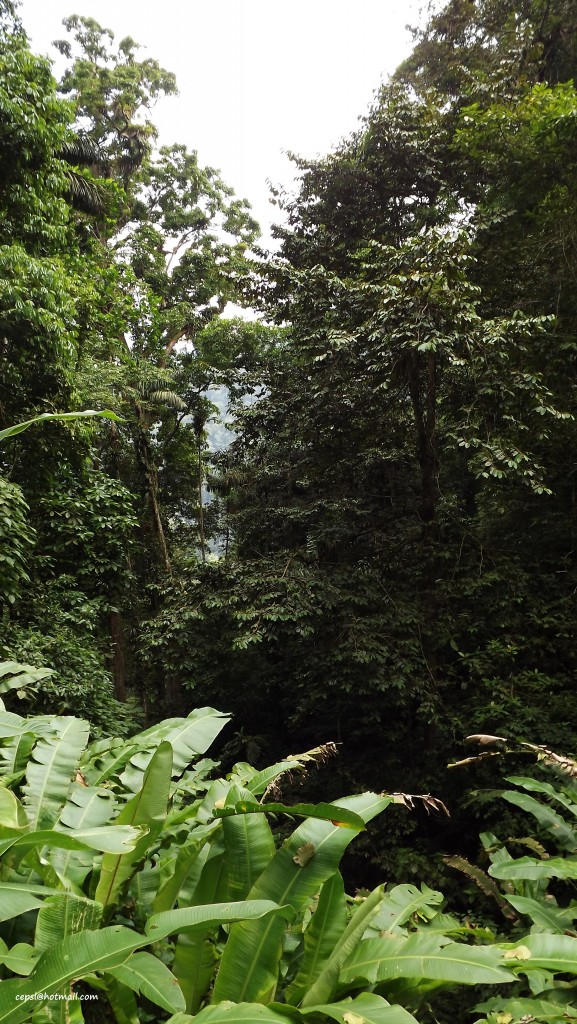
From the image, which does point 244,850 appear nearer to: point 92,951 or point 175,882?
point 175,882

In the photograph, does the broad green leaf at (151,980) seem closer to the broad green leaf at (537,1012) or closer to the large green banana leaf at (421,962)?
the large green banana leaf at (421,962)

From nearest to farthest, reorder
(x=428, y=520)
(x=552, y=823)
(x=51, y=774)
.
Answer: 1. (x=51, y=774)
2. (x=552, y=823)
3. (x=428, y=520)

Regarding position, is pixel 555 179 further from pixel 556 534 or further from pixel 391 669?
pixel 391 669

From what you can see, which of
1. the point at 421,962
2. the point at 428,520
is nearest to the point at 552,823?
the point at 421,962

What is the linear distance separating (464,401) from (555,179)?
2.47 m

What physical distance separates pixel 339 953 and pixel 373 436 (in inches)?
250

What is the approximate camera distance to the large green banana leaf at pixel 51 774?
4.70 feet

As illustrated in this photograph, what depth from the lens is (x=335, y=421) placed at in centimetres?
659

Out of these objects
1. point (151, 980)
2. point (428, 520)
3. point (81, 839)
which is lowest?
point (151, 980)

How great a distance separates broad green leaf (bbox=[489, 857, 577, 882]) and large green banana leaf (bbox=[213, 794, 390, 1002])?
87cm

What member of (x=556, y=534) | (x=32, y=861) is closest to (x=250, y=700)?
(x=556, y=534)

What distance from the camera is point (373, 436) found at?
714 cm

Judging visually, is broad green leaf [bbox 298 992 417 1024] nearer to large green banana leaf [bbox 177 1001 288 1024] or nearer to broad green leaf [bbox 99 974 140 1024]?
large green banana leaf [bbox 177 1001 288 1024]

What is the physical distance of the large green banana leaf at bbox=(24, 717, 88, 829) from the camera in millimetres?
1434
